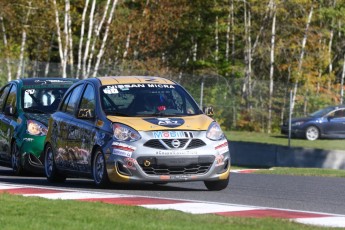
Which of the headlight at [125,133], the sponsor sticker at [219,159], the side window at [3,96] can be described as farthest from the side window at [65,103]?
the side window at [3,96]

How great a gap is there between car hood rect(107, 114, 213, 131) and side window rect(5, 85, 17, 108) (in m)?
4.83

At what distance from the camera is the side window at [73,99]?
15.9 meters

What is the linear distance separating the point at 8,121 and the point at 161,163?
18.6 feet

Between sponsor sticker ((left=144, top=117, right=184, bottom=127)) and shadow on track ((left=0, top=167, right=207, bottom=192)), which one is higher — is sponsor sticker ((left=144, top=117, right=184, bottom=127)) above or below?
above

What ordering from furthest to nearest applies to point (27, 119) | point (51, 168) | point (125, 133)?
point (27, 119), point (51, 168), point (125, 133)

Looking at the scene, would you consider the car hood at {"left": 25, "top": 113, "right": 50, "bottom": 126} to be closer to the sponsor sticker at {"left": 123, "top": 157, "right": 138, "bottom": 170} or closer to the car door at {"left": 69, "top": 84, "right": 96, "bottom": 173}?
the car door at {"left": 69, "top": 84, "right": 96, "bottom": 173}

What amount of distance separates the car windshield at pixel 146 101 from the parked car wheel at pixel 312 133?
2407 centimetres

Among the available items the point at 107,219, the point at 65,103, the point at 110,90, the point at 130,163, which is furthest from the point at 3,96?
the point at 107,219

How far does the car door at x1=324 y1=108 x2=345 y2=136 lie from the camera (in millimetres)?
37000

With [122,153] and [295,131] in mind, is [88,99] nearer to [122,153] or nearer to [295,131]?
[122,153]

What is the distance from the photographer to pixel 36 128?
1817 centimetres

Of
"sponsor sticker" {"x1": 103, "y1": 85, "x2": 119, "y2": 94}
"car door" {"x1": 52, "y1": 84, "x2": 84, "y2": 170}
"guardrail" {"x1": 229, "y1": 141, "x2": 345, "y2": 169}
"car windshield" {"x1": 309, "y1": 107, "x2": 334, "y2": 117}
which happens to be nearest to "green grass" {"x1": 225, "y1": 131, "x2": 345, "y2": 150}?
"car windshield" {"x1": 309, "y1": 107, "x2": 334, "y2": 117}

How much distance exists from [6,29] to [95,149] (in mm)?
35768

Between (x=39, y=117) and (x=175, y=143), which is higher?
(x=175, y=143)
